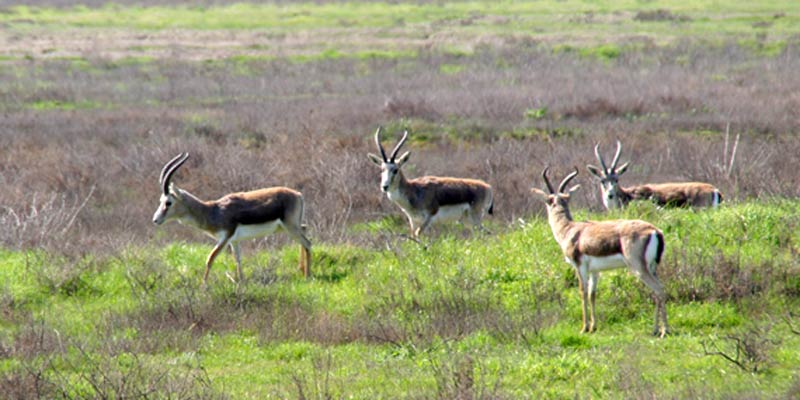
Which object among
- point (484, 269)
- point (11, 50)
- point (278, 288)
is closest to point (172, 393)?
point (278, 288)

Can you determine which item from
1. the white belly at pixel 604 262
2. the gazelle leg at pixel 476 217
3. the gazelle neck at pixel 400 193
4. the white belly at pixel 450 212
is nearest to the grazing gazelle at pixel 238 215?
the gazelle neck at pixel 400 193

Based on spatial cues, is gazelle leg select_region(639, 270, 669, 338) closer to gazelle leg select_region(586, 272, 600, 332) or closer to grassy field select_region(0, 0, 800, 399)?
grassy field select_region(0, 0, 800, 399)

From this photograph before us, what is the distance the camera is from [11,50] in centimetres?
3994

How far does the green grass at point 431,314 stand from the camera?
8.09 metres

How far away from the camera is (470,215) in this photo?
1469 cm

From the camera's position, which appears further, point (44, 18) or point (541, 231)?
point (44, 18)

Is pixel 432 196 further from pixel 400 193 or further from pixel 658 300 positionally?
pixel 658 300

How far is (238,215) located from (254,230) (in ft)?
0.84

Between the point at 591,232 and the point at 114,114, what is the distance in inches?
711

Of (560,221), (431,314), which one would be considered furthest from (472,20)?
(431,314)

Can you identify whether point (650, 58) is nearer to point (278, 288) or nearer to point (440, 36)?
point (440, 36)

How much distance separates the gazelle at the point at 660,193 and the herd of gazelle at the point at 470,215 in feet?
0.04

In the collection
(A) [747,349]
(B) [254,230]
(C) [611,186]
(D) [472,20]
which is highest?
(A) [747,349]

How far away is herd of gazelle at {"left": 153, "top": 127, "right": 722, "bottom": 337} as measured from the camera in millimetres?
9156
